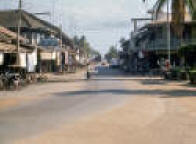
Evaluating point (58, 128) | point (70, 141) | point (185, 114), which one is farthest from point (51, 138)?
point (185, 114)

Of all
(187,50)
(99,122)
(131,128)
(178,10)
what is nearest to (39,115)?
(99,122)

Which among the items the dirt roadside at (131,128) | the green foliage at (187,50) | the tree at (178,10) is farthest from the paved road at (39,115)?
the green foliage at (187,50)

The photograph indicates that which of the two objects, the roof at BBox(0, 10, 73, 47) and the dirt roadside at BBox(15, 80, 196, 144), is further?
the roof at BBox(0, 10, 73, 47)

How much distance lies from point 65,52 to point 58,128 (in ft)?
218

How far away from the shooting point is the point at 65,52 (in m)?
78.9

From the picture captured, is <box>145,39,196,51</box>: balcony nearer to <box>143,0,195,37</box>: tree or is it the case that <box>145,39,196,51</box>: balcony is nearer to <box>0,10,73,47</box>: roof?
<box>0,10,73,47</box>: roof

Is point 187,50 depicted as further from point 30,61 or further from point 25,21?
point 25,21

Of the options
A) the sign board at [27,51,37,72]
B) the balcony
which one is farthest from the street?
the balcony

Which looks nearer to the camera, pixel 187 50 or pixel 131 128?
pixel 131 128

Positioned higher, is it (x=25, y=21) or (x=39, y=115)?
(x=25, y=21)

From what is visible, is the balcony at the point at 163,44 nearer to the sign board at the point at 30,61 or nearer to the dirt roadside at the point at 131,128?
the sign board at the point at 30,61

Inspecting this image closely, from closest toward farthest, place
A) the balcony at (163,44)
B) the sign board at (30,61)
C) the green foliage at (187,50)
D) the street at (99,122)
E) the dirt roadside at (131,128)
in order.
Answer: the dirt roadside at (131,128) < the street at (99,122) < the sign board at (30,61) < the green foliage at (187,50) < the balcony at (163,44)

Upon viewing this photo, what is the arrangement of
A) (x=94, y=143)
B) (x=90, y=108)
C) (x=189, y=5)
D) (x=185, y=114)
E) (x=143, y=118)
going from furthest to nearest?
1. (x=189, y=5)
2. (x=90, y=108)
3. (x=185, y=114)
4. (x=143, y=118)
5. (x=94, y=143)

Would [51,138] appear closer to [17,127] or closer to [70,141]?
[70,141]
